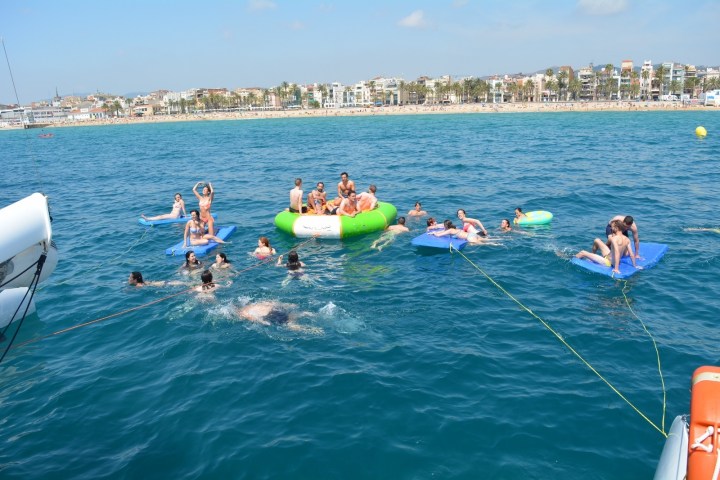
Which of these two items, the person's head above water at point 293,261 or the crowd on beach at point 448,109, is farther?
the crowd on beach at point 448,109

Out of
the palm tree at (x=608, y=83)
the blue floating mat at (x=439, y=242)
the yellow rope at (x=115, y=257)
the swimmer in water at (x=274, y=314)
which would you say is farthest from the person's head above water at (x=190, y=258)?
the palm tree at (x=608, y=83)

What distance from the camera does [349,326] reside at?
10234 mm

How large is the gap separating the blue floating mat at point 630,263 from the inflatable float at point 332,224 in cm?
601

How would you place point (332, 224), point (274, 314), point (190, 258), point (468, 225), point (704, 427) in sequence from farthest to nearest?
point (332, 224) → point (468, 225) → point (190, 258) → point (274, 314) → point (704, 427)

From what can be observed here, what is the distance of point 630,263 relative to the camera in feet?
41.6

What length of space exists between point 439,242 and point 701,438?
1005 cm

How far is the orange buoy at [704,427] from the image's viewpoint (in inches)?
175

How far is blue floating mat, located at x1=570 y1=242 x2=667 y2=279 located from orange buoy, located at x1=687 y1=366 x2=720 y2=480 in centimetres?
744

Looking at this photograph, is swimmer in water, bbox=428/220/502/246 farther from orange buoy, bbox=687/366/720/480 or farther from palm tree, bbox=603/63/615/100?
palm tree, bbox=603/63/615/100

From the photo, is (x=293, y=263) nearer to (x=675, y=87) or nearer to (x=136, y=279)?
(x=136, y=279)

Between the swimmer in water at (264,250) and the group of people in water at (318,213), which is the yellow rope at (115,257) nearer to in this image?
the group of people in water at (318,213)

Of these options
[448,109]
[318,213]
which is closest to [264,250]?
[318,213]

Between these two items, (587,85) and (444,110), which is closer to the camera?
(444,110)

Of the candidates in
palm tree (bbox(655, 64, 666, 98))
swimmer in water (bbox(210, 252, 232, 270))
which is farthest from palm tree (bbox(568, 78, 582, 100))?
swimmer in water (bbox(210, 252, 232, 270))
